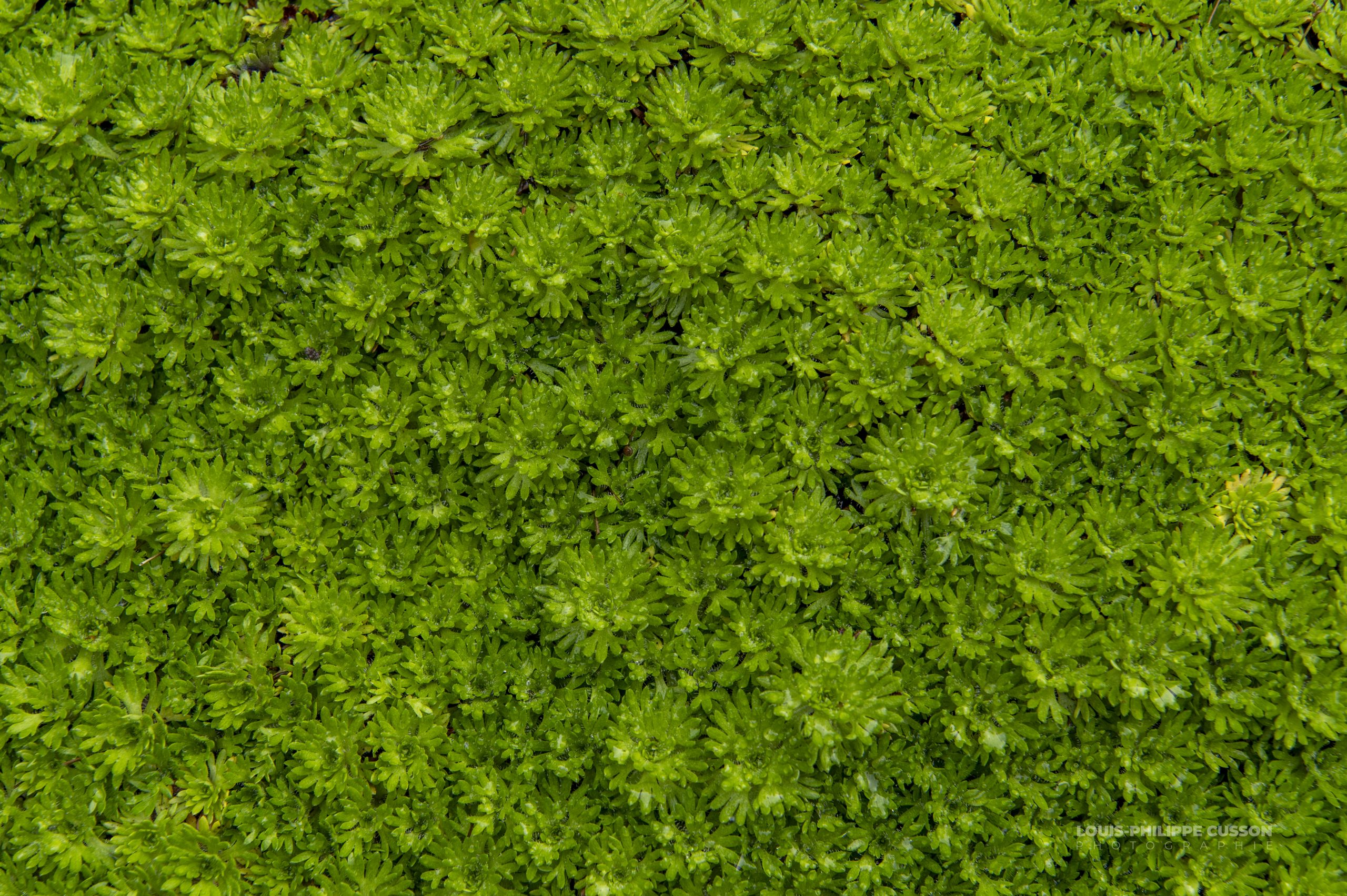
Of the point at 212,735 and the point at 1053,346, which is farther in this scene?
the point at 212,735

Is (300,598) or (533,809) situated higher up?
(300,598)

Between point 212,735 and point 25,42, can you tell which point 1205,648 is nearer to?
point 212,735

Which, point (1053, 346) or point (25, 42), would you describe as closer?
point (1053, 346)

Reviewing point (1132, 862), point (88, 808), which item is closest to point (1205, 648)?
point (1132, 862)


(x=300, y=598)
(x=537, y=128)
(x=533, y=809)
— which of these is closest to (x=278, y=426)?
(x=300, y=598)

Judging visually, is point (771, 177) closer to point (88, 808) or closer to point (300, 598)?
point (300, 598)

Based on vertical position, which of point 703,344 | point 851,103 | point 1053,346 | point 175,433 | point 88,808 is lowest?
point 88,808
